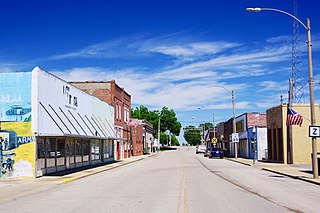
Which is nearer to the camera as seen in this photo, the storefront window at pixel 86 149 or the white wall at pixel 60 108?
the white wall at pixel 60 108

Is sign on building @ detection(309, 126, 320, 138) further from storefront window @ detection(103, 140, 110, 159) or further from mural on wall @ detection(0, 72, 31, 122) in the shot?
storefront window @ detection(103, 140, 110, 159)

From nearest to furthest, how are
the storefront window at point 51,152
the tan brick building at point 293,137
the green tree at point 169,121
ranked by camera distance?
the storefront window at point 51,152
the tan brick building at point 293,137
the green tree at point 169,121

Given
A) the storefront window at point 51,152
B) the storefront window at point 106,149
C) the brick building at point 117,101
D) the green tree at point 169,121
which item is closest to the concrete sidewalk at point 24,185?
the storefront window at point 51,152

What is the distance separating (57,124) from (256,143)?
2897 centimetres

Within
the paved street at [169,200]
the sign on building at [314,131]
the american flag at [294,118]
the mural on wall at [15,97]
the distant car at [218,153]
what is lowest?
the distant car at [218,153]

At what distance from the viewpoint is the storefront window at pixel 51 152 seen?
26.2 meters

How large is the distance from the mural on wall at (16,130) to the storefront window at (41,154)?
922 mm

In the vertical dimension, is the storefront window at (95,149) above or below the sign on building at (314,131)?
below

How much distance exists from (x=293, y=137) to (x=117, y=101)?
915 inches

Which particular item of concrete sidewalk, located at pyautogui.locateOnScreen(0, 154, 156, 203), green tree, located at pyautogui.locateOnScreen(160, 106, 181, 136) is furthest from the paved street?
green tree, located at pyautogui.locateOnScreen(160, 106, 181, 136)

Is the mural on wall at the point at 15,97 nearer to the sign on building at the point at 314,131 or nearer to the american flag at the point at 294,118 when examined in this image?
the sign on building at the point at 314,131

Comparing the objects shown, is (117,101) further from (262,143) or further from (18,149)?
(18,149)

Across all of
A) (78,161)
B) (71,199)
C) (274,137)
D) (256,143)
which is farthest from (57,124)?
(256,143)

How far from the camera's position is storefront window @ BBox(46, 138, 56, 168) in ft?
86.1
